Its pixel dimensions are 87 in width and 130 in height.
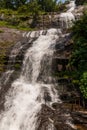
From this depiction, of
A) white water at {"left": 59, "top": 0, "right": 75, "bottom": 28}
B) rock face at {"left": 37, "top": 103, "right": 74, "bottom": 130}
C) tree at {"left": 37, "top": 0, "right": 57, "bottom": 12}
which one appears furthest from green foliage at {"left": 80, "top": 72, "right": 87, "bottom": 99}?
tree at {"left": 37, "top": 0, "right": 57, "bottom": 12}

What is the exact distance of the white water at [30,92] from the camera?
1667cm

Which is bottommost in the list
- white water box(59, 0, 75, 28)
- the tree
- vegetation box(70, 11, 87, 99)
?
the tree

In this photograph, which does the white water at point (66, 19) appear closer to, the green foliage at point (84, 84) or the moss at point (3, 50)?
the moss at point (3, 50)

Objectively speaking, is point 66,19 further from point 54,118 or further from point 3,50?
point 54,118

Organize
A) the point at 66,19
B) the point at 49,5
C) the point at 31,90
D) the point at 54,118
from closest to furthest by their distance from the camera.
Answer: the point at 54,118 → the point at 31,90 → the point at 66,19 → the point at 49,5

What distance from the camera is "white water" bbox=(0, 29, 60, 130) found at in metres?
16.7

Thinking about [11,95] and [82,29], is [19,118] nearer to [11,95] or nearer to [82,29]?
[11,95]

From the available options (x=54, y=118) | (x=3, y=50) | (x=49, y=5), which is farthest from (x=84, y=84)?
(x=49, y=5)

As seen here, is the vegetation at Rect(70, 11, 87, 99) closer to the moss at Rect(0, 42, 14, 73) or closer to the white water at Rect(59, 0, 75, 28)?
the moss at Rect(0, 42, 14, 73)

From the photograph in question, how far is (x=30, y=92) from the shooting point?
18750 mm

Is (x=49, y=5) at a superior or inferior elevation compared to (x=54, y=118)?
inferior

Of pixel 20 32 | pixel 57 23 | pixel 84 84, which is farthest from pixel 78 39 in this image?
pixel 57 23

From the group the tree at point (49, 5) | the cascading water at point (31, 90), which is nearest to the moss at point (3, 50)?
the cascading water at point (31, 90)

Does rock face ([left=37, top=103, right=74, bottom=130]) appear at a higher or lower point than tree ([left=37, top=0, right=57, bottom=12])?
higher
